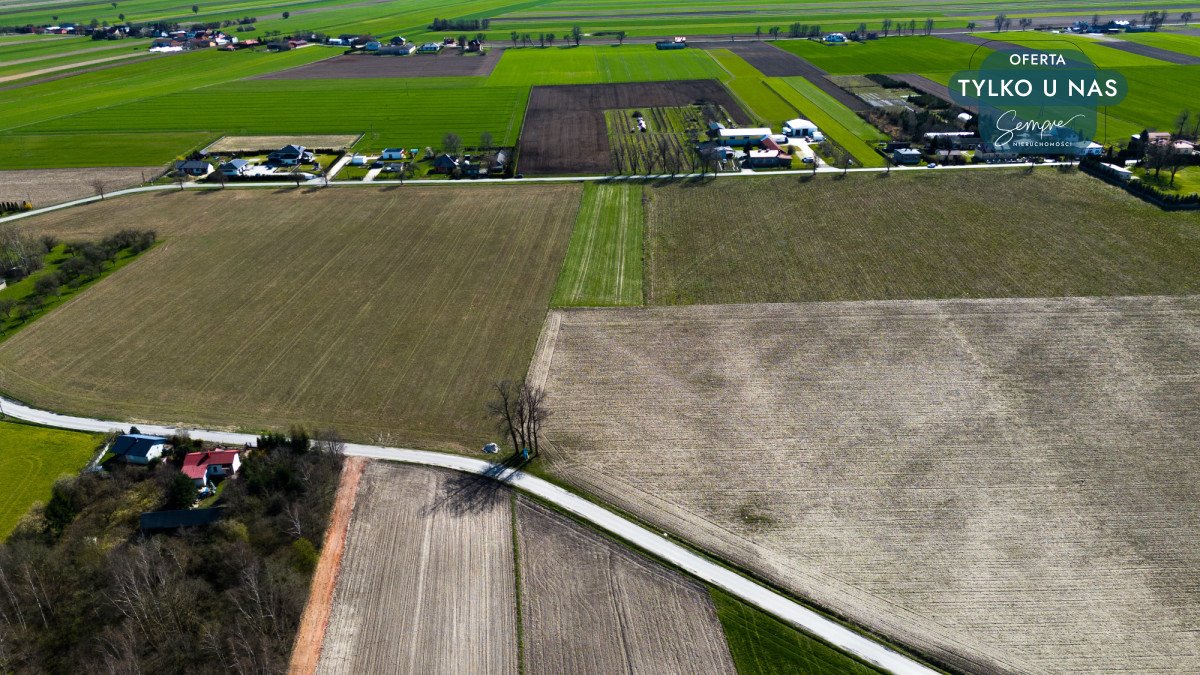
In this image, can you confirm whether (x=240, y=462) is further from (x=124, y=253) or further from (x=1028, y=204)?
(x=1028, y=204)

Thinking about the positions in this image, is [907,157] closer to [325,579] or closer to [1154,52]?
[325,579]

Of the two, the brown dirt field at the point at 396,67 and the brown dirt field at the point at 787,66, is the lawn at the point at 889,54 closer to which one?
the brown dirt field at the point at 787,66

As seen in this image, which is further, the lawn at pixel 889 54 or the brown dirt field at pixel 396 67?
the brown dirt field at pixel 396 67

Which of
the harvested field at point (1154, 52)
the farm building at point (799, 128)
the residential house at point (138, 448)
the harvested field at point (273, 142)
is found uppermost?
the harvested field at point (1154, 52)

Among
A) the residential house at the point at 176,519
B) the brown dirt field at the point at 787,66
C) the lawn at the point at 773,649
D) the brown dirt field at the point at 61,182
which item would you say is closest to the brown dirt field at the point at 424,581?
the residential house at the point at 176,519

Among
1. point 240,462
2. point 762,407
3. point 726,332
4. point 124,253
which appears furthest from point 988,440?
point 124,253

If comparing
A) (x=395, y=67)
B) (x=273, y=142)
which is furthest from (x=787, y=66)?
(x=273, y=142)
